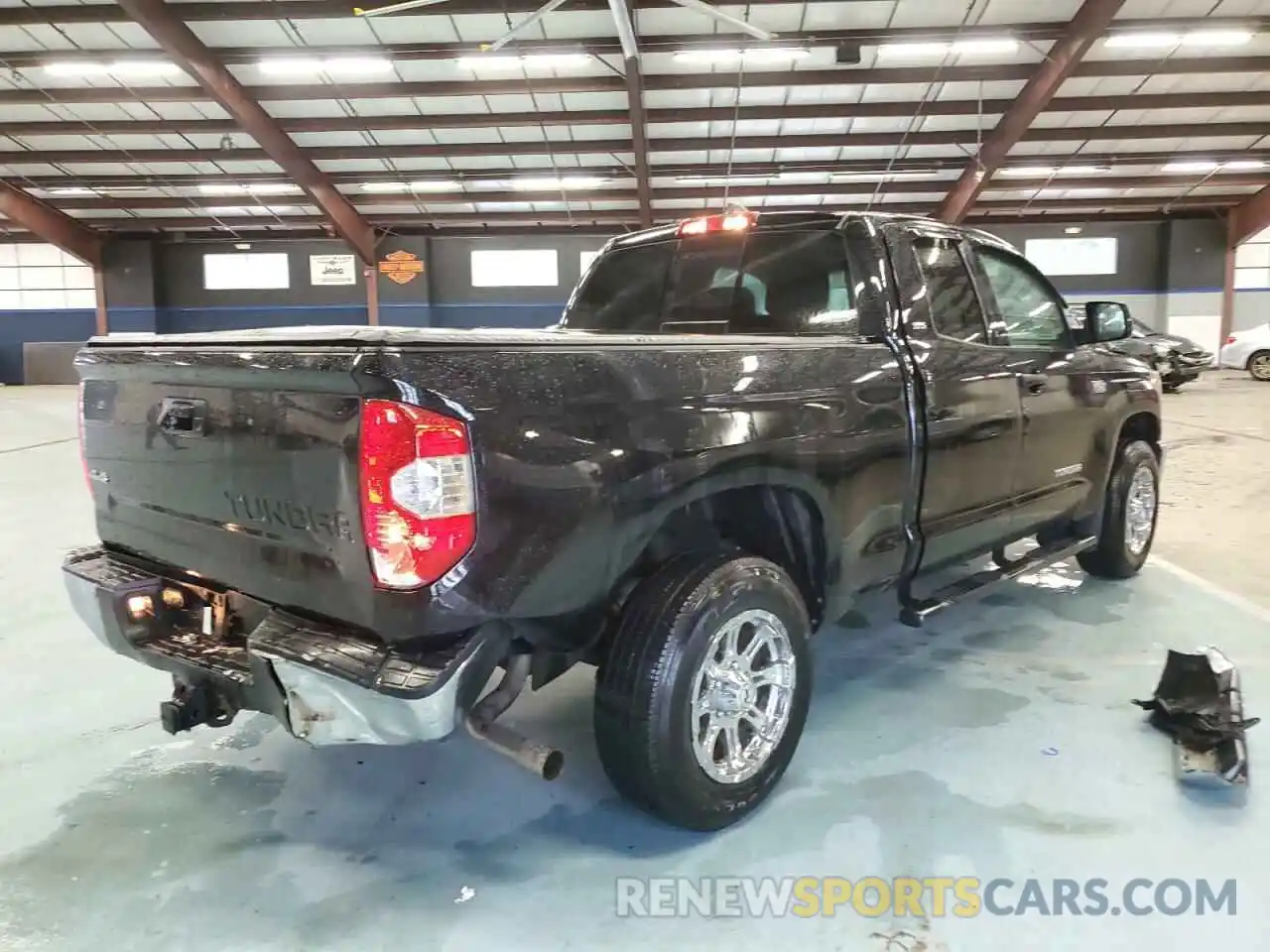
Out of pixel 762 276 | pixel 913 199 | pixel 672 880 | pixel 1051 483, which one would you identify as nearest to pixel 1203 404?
pixel 913 199

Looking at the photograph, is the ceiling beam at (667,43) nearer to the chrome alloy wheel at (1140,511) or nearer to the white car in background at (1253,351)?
the white car in background at (1253,351)

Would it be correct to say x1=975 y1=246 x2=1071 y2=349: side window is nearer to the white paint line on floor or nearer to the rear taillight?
the white paint line on floor

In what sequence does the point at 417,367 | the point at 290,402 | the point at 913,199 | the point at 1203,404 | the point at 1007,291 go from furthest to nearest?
the point at 913,199
the point at 1203,404
the point at 1007,291
the point at 290,402
the point at 417,367

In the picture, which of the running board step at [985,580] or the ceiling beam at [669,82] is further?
the ceiling beam at [669,82]

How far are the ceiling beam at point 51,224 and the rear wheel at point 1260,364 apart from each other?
27.1 m

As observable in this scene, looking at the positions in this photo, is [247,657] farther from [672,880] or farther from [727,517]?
[727,517]

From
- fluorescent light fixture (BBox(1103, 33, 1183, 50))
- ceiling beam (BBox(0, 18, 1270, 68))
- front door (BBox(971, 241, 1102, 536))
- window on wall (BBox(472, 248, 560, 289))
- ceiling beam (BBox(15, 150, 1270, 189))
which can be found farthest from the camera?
window on wall (BBox(472, 248, 560, 289))

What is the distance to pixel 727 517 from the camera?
2.58 m

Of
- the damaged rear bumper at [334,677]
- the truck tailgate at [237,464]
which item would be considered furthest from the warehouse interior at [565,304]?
the truck tailgate at [237,464]

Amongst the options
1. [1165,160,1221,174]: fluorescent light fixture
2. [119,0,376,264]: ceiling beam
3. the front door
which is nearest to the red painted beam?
[1165,160,1221,174]: fluorescent light fixture

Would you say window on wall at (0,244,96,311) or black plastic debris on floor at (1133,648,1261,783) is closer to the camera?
black plastic debris on floor at (1133,648,1261,783)

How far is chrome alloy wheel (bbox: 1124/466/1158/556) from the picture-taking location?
14.4ft

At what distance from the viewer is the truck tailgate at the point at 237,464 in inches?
71.3

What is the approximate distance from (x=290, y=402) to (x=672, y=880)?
1.43m
